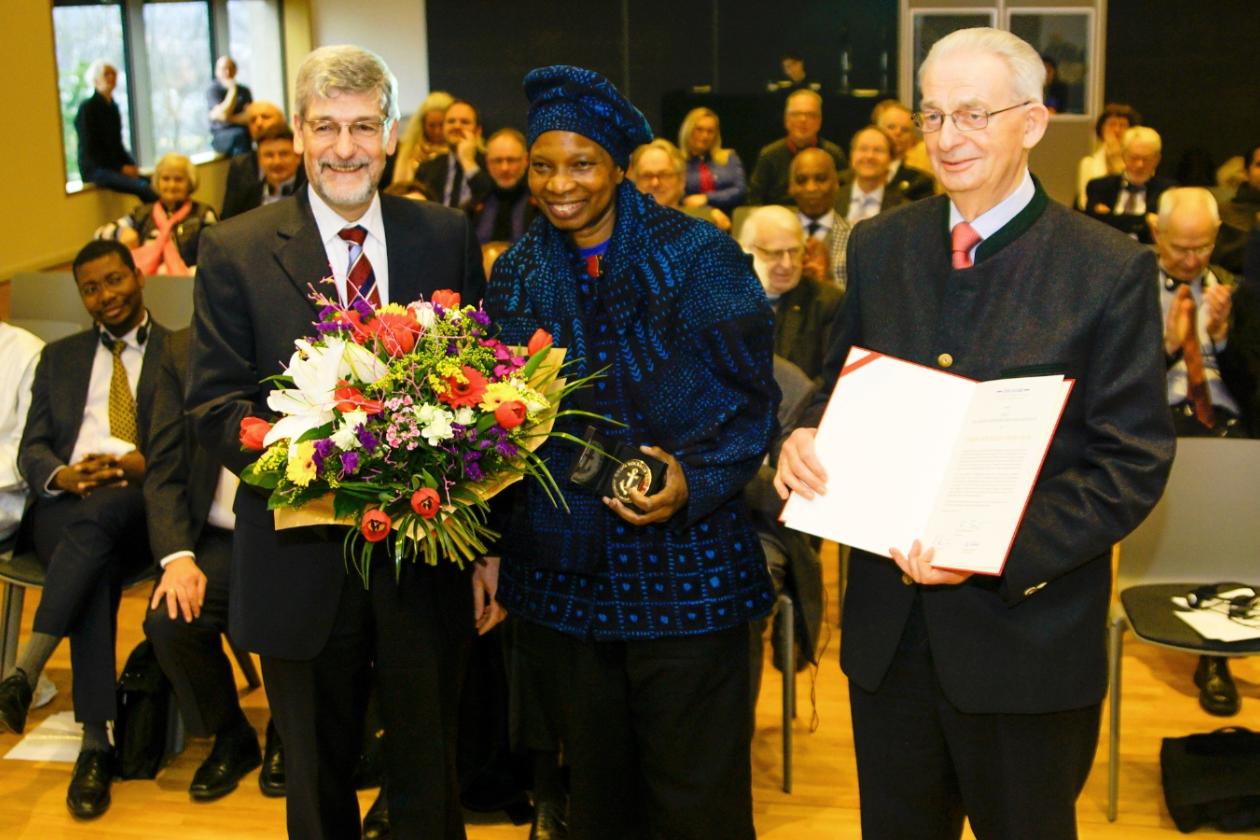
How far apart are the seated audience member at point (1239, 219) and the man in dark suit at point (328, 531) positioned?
499 centimetres

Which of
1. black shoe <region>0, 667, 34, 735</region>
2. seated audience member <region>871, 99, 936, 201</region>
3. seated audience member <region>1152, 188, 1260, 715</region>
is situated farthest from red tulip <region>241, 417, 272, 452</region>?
seated audience member <region>871, 99, 936, 201</region>

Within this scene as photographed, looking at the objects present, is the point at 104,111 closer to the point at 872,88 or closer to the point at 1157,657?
the point at 872,88

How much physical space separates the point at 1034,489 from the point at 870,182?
5299 mm

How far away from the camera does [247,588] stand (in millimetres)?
2693

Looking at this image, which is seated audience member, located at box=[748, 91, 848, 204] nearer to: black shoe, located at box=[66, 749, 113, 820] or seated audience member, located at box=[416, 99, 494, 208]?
seated audience member, located at box=[416, 99, 494, 208]

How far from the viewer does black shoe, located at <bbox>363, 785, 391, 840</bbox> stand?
11.8 ft

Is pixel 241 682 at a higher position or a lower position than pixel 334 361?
lower

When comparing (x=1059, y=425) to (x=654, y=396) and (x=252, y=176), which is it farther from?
(x=252, y=176)

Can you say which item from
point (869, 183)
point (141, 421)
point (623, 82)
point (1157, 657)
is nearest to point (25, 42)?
point (623, 82)

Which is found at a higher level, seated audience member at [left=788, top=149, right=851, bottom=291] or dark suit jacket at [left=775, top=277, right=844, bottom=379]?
seated audience member at [left=788, top=149, right=851, bottom=291]

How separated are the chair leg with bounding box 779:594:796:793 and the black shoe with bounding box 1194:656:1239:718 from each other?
1.36m

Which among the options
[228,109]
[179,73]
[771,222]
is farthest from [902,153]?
[179,73]

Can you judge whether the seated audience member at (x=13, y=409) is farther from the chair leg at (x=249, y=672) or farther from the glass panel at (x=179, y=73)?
the glass panel at (x=179, y=73)

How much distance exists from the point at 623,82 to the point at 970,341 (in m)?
12.4
